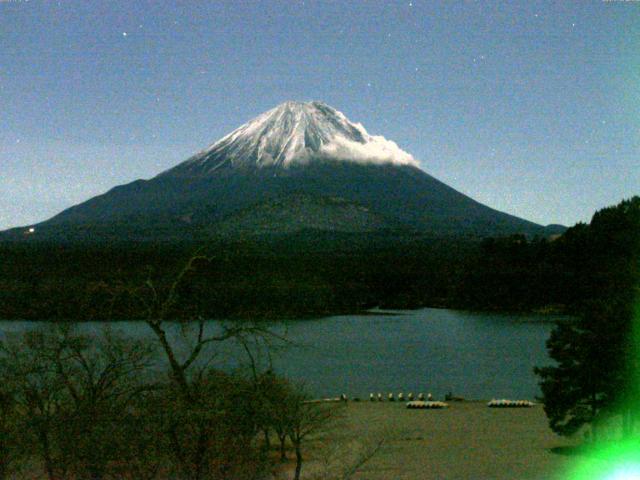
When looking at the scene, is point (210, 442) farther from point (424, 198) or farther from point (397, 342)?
point (424, 198)

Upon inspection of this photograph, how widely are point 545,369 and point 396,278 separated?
3396 centimetres

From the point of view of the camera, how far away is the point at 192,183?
83562 millimetres

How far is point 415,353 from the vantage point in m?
27.9

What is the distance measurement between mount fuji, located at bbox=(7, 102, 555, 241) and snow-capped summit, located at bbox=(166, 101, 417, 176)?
124 mm

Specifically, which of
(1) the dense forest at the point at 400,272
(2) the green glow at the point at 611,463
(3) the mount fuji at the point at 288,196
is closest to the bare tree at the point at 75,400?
(2) the green glow at the point at 611,463

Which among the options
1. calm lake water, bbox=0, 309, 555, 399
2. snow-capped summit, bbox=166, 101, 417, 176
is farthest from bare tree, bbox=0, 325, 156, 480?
snow-capped summit, bbox=166, 101, 417, 176

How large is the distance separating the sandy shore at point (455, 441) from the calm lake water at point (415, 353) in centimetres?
206

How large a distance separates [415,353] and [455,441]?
1549 centimetres

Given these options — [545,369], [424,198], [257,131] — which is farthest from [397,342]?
[257,131]

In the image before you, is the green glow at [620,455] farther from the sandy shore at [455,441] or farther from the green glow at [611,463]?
the sandy shore at [455,441]

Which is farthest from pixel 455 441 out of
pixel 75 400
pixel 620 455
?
pixel 75 400

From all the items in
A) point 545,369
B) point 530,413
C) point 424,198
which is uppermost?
point 424,198

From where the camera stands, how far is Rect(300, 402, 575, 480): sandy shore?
992 cm

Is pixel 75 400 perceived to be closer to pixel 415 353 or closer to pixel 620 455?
pixel 620 455
